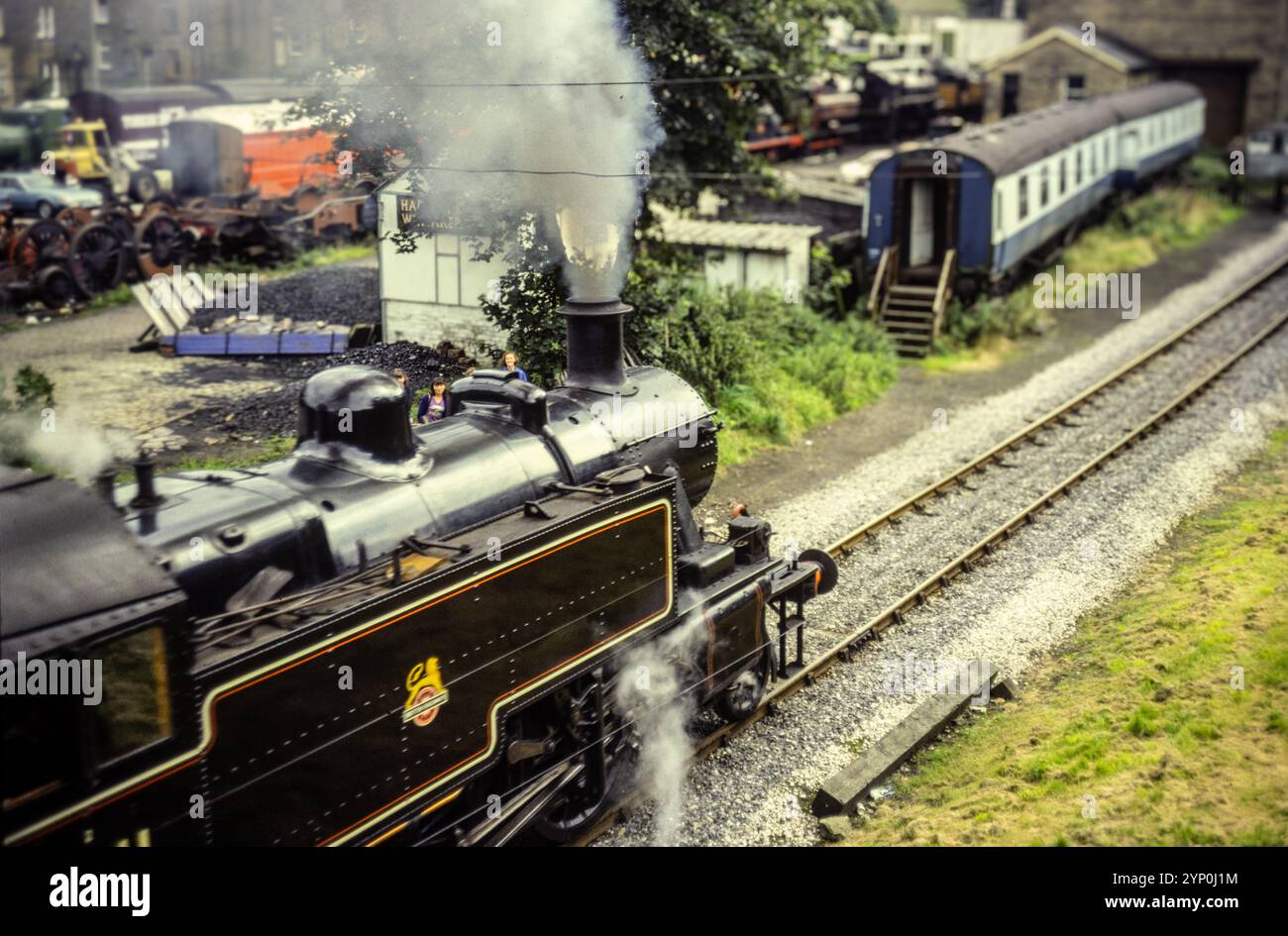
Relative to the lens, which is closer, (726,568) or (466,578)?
(466,578)

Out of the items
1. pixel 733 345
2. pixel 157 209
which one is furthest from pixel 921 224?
pixel 157 209

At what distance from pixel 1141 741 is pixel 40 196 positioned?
950 inches

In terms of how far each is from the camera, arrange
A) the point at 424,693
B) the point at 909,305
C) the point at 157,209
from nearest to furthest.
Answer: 1. the point at 424,693
2. the point at 909,305
3. the point at 157,209

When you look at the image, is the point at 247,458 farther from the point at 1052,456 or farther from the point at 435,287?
the point at 1052,456

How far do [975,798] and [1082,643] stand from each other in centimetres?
305

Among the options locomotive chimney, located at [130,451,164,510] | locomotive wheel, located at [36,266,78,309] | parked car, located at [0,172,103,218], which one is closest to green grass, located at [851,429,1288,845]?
locomotive chimney, located at [130,451,164,510]

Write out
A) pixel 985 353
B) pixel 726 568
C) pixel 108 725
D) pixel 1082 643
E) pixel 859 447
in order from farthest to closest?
pixel 985 353 → pixel 859 447 → pixel 1082 643 → pixel 726 568 → pixel 108 725

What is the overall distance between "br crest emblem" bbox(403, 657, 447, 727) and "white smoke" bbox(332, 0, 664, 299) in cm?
324

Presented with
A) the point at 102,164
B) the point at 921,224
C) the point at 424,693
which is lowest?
the point at 424,693

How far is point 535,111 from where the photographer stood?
9758 millimetres

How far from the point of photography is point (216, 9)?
92.4 ft

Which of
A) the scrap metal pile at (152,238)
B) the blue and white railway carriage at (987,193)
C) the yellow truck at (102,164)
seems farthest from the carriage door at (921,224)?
the yellow truck at (102,164)
